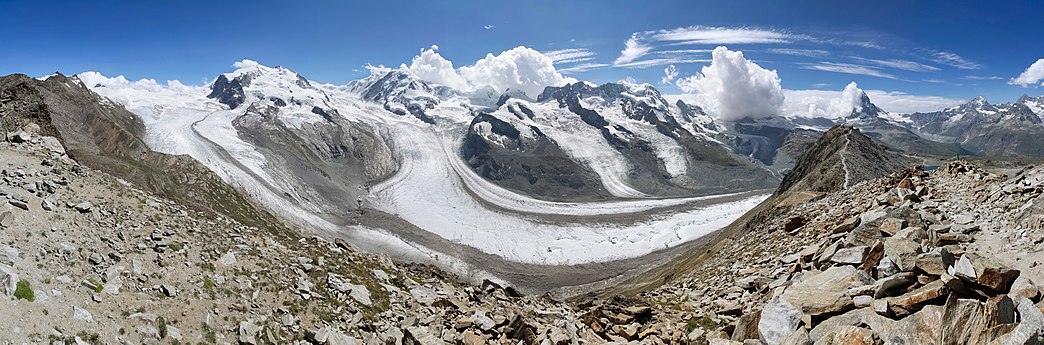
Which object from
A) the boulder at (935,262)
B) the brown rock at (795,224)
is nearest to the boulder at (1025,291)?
the boulder at (935,262)

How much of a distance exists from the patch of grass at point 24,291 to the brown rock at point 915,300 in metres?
23.4

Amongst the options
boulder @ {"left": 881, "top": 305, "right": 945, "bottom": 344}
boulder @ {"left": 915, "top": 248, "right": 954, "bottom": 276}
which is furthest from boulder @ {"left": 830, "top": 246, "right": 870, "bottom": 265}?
boulder @ {"left": 881, "top": 305, "right": 945, "bottom": 344}

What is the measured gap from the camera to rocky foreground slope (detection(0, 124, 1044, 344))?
1209cm

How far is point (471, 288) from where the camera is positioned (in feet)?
90.7

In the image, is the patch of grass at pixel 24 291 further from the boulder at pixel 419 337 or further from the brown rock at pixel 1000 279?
the brown rock at pixel 1000 279

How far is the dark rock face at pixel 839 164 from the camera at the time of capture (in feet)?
253

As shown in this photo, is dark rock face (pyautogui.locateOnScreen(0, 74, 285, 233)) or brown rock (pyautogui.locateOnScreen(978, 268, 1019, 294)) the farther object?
dark rock face (pyautogui.locateOnScreen(0, 74, 285, 233))

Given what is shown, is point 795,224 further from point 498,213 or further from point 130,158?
point 498,213

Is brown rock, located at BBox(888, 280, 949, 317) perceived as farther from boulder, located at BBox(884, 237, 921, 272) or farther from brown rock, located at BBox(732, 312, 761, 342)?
brown rock, located at BBox(732, 312, 761, 342)

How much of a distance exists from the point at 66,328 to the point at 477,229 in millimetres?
129317

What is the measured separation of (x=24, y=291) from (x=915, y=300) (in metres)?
23.9

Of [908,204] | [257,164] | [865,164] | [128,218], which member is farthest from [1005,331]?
[257,164]

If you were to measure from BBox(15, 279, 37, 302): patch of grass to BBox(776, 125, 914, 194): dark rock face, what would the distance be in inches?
3313

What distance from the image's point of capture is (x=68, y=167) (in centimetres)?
2558
